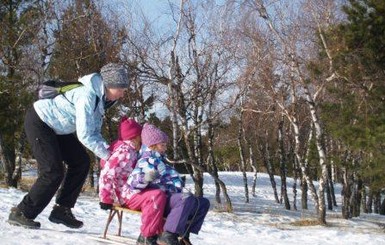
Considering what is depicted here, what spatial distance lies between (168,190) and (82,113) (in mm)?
966

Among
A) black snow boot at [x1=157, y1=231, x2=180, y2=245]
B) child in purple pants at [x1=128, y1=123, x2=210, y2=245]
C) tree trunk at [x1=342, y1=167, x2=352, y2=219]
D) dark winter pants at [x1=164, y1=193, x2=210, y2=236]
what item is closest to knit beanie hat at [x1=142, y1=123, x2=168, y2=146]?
child in purple pants at [x1=128, y1=123, x2=210, y2=245]

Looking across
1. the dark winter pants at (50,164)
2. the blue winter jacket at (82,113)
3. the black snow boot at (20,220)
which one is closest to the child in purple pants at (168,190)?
the blue winter jacket at (82,113)

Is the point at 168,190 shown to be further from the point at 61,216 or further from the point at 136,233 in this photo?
the point at 136,233

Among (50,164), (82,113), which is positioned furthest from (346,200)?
(82,113)

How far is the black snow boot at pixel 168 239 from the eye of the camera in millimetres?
4242

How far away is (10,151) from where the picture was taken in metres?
20.2

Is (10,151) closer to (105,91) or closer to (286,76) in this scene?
(286,76)

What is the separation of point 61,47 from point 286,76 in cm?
677

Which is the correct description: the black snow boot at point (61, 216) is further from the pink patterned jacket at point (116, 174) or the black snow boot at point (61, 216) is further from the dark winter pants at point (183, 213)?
the dark winter pants at point (183, 213)

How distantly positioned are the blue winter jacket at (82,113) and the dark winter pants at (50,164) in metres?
0.10

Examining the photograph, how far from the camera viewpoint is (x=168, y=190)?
4.50 metres

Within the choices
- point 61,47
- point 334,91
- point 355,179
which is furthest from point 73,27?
point 355,179

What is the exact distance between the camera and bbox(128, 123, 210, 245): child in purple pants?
A: 4.27 m

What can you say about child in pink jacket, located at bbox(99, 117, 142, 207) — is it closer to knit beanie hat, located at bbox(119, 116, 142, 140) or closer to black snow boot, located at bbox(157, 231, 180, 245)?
knit beanie hat, located at bbox(119, 116, 142, 140)
